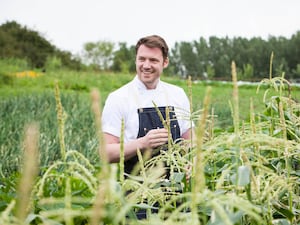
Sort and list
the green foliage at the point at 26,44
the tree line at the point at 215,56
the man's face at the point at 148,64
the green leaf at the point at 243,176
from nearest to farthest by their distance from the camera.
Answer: the green leaf at the point at 243,176, the man's face at the point at 148,64, the green foliage at the point at 26,44, the tree line at the point at 215,56

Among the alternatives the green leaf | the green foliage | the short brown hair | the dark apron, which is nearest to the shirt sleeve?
the dark apron

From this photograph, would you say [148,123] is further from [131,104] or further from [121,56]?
[121,56]

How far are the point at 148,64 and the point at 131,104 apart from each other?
23 centimetres

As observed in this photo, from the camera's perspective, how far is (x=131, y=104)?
2174mm

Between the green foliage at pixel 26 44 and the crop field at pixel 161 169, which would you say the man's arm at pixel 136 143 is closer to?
the crop field at pixel 161 169

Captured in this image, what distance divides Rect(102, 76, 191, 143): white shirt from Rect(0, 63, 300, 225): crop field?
0.19 meters

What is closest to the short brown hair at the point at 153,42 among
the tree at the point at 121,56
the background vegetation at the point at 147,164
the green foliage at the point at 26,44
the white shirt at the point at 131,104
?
the white shirt at the point at 131,104

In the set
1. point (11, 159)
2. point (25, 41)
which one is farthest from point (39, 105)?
point (25, 41)

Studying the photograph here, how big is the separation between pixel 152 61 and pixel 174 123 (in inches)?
13.5

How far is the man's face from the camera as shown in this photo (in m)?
2.22

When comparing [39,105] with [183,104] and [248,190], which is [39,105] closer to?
[183,104]

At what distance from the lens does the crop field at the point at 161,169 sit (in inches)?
17.3

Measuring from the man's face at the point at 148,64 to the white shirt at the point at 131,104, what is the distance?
0.04 m

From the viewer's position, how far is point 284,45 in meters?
36.8
